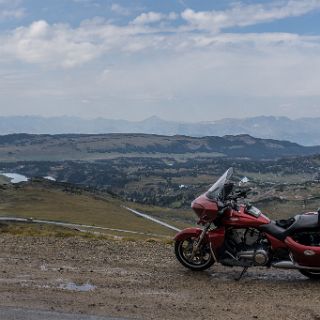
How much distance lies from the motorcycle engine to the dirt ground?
45 cm

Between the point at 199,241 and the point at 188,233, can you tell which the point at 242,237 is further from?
the point at 188,233

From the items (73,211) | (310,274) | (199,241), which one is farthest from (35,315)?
(73,211)

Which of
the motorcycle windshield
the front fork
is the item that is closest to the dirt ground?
the front fork

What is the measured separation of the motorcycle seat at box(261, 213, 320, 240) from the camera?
11391 mm

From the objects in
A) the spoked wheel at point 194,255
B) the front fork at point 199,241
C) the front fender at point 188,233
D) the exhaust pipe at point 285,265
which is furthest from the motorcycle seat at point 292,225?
the front fender at point 188,233

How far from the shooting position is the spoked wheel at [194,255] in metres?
12.6

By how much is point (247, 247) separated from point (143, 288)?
8.74 feet

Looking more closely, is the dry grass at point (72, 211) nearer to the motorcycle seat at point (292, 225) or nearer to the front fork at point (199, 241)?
the front fork at point (199, 241)

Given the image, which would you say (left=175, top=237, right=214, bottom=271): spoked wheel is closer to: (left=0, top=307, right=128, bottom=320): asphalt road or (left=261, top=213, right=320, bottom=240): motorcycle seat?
(left=261, top=213, right=320, bottom=240): motorcycle seat

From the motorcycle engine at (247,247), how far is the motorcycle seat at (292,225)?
34 centimetres

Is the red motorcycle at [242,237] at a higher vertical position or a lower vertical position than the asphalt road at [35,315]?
higher

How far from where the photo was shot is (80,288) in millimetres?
10883

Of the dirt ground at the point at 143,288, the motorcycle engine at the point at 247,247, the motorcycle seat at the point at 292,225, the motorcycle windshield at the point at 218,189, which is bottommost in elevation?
the dirt ground at the point at 143,288

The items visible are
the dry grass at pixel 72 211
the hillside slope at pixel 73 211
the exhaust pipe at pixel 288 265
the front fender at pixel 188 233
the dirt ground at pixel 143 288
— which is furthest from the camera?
the dry grass at pixel 72 211
